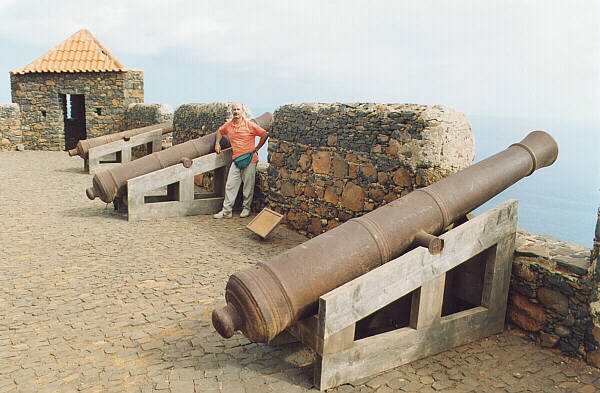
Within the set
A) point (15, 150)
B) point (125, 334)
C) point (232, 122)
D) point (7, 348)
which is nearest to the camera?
point (7, 348)

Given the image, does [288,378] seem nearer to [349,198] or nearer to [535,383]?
[535,383]

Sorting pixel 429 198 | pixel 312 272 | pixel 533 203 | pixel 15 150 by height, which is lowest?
pixel 533 203

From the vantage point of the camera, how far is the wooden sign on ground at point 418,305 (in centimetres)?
334

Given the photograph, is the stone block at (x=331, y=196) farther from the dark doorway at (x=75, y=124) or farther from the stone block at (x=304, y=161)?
the dark doorway at (x=75, y=124)

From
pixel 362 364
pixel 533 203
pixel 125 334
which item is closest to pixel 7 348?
pixel 125 334

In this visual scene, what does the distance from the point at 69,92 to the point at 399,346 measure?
19037 mm

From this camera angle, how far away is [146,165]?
8.37 m

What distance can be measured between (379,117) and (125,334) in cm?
357

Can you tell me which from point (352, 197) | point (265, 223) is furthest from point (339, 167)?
point (265, 223)

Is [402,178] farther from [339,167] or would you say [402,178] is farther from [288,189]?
[288,189]

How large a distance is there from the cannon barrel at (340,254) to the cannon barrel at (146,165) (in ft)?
16.8

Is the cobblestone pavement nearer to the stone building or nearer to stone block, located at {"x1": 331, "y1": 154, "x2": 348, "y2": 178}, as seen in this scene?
stone block, located at {"x1": 331, "y1": 154, "x2": 348, "y2": 178}

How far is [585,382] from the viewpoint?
3643 mm

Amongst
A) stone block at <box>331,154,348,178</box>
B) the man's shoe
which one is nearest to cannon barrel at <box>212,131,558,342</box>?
stone block at <box>331,154,348,178</box>
